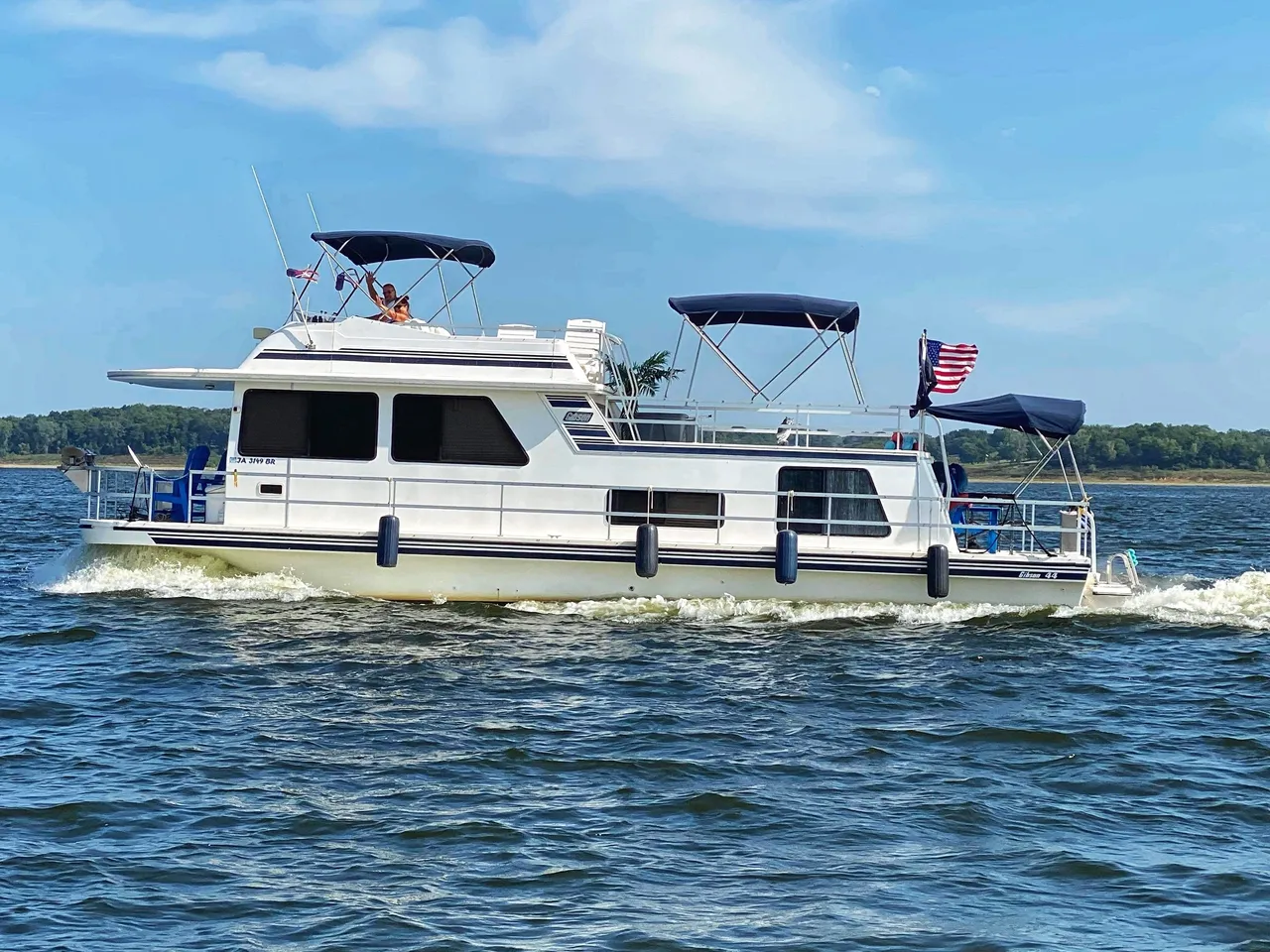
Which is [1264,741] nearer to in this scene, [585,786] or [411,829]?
[585,786]

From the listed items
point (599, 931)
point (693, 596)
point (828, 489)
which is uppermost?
point (828, 489)

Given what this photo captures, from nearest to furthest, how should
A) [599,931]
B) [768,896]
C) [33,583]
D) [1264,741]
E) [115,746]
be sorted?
[599,931] < [768,896] < [115,746] < [1264,741] < [33,583]

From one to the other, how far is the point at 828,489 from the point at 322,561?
588cm

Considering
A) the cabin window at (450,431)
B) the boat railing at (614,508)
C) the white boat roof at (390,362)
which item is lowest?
the boat railing at (614,508)

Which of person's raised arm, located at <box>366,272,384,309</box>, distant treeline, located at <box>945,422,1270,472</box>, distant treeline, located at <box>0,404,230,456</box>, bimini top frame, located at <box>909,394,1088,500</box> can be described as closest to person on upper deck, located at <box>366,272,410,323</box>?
person's raised arm, located at <box>366,272,384,309</box>

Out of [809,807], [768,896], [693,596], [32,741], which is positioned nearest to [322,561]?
[693,596]

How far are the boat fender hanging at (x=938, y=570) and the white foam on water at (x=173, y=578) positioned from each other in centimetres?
681

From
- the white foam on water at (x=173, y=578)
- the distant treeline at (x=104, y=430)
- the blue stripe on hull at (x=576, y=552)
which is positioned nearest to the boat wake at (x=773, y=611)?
the blue stripe on hull at (x=576, y=552)

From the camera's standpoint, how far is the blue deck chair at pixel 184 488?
1568 centimetres

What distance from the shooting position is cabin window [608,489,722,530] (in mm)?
15406

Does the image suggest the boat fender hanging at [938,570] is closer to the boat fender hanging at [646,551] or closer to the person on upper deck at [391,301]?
the boat fender hanging at [646,551]

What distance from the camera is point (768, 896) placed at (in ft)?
23.0

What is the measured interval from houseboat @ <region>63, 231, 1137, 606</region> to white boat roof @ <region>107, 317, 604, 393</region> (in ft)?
0.08

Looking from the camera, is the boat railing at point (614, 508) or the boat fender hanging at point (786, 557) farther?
the boat railing at point (614, 508)
